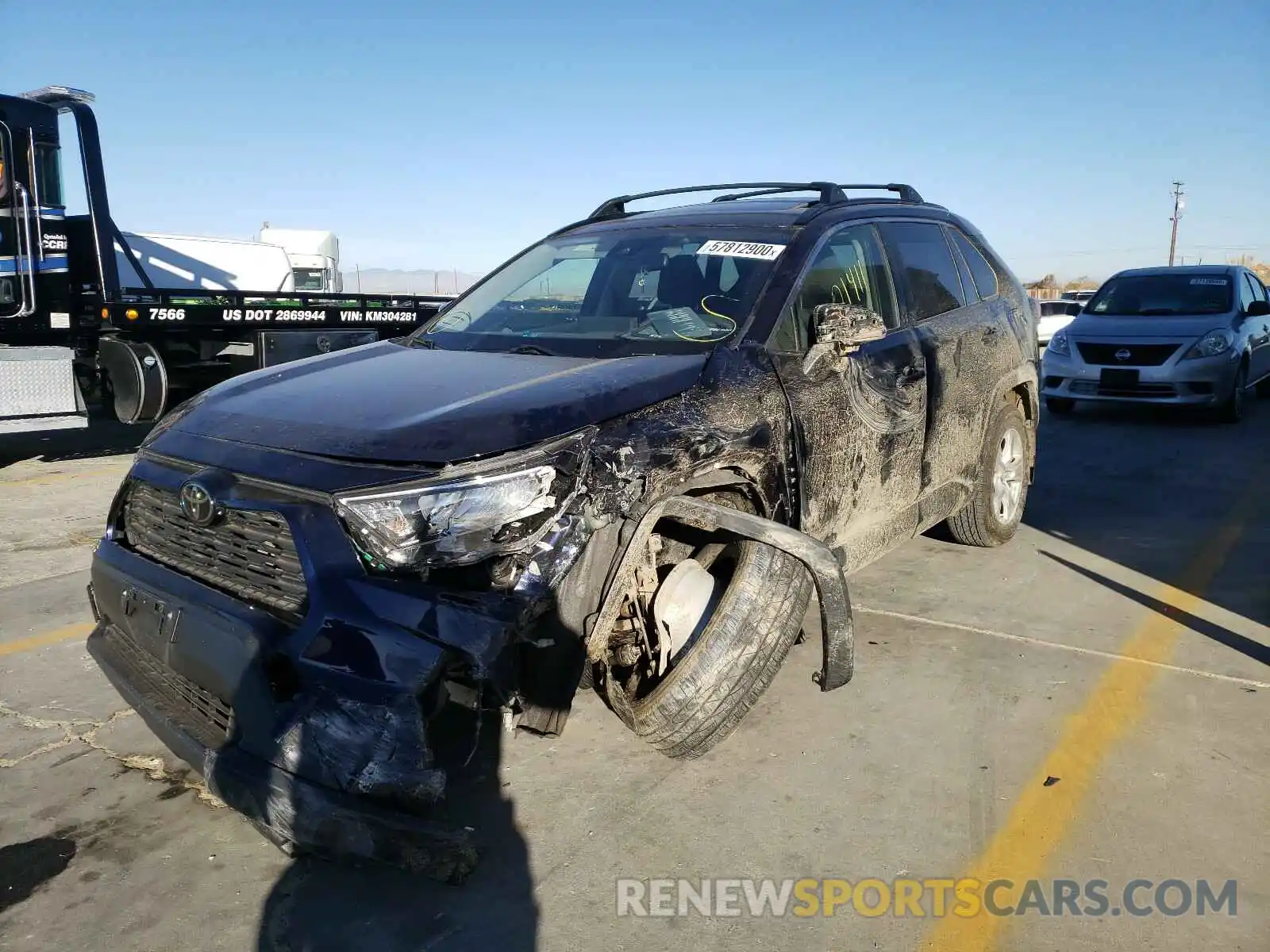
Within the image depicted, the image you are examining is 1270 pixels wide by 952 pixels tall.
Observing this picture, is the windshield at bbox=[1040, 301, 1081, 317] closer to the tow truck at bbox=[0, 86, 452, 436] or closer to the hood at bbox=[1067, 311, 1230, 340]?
the hood at bbox=[1067, 311, 1230, 340]

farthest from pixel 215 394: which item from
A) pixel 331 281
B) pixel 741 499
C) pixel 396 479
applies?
pixel 331 281

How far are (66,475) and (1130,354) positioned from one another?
10.3 meters

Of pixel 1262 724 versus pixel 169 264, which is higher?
pixel 169 264

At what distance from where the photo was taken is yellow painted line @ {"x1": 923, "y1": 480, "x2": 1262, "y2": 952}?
101 inches

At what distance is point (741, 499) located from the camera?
3.34 metres

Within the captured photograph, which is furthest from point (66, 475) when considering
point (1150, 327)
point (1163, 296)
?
point (1163, 296)

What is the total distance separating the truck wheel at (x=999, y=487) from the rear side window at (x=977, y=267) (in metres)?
0.61

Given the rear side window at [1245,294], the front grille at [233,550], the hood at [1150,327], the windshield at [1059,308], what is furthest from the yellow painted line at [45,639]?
the windshield at [1059,308]

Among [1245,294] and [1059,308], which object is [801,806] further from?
[1059,308]

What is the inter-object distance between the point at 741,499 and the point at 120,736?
2343 mm

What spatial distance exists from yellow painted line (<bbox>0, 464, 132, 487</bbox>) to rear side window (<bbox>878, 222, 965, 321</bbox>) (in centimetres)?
657

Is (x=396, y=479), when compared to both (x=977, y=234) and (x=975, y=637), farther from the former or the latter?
(x=977, y=234)

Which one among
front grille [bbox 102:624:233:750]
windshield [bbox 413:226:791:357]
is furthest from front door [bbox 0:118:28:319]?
front grille [bbox 102:624:233:750]

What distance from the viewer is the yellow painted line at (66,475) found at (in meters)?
8.03
